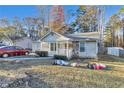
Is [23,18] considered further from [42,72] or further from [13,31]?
[42,72]

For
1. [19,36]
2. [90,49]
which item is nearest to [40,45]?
[19,36]

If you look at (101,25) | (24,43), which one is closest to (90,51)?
(101,25)

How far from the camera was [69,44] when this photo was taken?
833 cm

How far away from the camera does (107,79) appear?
801 cm

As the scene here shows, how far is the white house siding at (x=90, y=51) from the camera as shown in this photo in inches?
323

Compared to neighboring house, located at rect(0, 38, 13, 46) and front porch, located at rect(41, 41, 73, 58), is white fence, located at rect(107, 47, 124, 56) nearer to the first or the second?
front porch, located at rect(41, 41, 73, 58)

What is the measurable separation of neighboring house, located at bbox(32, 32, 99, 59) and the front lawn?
0.59 feet

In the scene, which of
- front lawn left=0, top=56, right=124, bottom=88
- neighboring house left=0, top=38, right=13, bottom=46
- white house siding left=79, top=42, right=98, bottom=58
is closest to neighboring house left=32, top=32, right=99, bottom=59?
white house siding left=79, top=42, right=98, bottom=58

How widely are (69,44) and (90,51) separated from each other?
415 mm

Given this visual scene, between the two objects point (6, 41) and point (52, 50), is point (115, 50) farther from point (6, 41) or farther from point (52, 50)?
point (6, 41)

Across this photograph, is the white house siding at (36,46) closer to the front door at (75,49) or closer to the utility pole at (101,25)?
the front door at (75,49)
